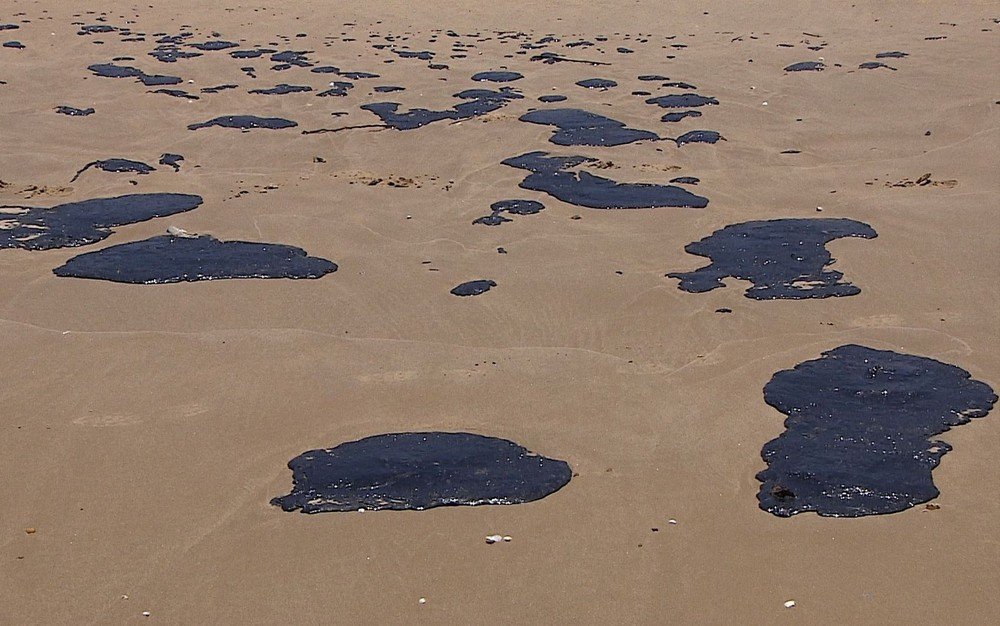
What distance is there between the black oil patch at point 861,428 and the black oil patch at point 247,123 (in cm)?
750

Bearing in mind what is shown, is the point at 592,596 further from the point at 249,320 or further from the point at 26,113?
the point at 26,113

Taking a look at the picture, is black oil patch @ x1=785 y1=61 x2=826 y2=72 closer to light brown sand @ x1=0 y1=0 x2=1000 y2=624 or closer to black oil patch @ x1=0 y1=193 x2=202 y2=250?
Answer: light brown sand @ x1=0 y1=0 x2=1000 y2=624

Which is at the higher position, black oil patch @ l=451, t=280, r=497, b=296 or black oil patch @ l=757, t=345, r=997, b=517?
black oil patch @ l=757, t=345, r=997, b=517

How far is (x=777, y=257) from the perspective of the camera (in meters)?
8.15

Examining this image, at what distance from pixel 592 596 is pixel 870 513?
1.33 meters

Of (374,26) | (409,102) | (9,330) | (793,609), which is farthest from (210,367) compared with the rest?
(374,26)

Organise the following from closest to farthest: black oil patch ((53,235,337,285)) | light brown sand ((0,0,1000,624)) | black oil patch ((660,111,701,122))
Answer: light brown sand ((0,0,1000,624)), black oil patch ((53,235,337,285)), black oil patch ((660,111,701,122))

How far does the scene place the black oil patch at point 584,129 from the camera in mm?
11367

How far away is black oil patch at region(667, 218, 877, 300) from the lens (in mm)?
7566

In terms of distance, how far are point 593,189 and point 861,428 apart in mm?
4683

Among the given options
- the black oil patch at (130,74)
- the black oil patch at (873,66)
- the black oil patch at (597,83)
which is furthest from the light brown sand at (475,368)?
the black oil patch at (873,66)

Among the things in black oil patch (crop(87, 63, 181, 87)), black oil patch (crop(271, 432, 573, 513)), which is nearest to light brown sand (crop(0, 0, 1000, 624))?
black oil patch (crop(271, 432, 573, 513))

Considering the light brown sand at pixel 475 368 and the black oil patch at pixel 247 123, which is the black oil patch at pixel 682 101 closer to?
the light brown sand at pixel 475 368

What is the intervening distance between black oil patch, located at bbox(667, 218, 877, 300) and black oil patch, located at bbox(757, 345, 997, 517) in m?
1.02
